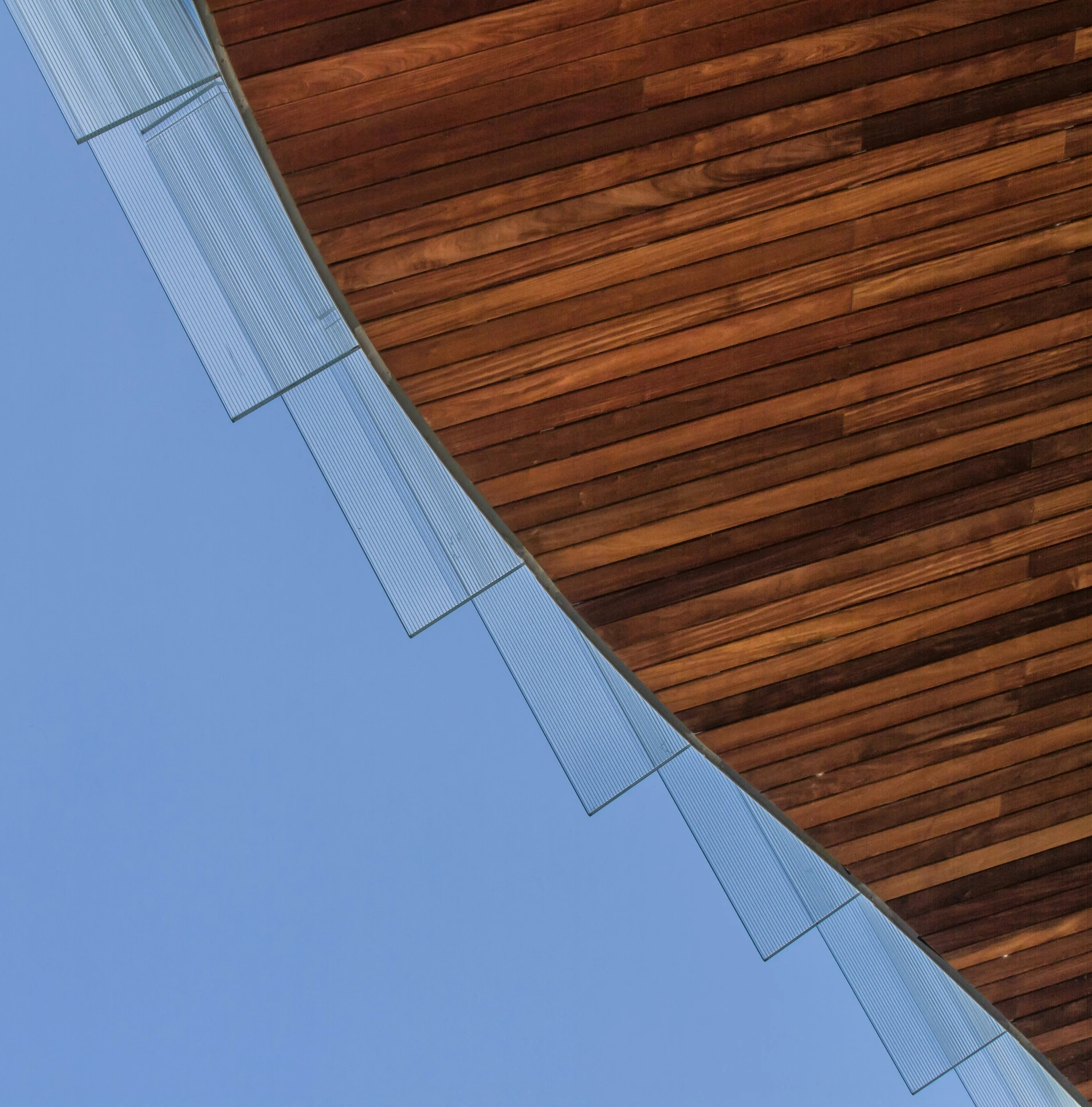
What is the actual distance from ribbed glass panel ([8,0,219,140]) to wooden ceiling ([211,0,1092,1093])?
43cm

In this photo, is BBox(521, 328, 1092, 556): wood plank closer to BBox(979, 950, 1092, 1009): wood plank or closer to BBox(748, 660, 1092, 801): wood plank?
BBox(748, 660, 1092, 801): wood plank

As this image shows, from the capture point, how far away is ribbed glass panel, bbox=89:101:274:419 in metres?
4.40

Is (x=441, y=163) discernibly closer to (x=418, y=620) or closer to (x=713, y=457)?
(x=713, y=457)

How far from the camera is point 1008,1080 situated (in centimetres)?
532

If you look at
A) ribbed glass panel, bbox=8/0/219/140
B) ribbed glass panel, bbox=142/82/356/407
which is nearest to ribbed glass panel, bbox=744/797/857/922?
ribbed glass panel, bbox=142/82/356/407

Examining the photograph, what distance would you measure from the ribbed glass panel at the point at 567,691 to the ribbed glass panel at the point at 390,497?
0.91ft

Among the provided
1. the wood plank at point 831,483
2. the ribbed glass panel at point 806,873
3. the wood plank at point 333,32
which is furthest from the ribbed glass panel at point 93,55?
the ribbed glass panel at point 806,873

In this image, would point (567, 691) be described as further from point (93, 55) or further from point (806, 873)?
point (93, 55)

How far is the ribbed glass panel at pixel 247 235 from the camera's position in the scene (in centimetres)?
423

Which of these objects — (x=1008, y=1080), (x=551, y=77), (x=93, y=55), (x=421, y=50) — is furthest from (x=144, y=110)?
(x=1008, y=1080)

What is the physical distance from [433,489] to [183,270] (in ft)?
3.95

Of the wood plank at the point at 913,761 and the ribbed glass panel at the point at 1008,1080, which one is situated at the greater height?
the wood plank at the point at 913,761

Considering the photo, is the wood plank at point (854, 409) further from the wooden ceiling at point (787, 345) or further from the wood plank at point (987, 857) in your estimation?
the wood plank at point (987, 857)

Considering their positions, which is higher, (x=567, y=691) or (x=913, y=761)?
(x=567, y=691)
